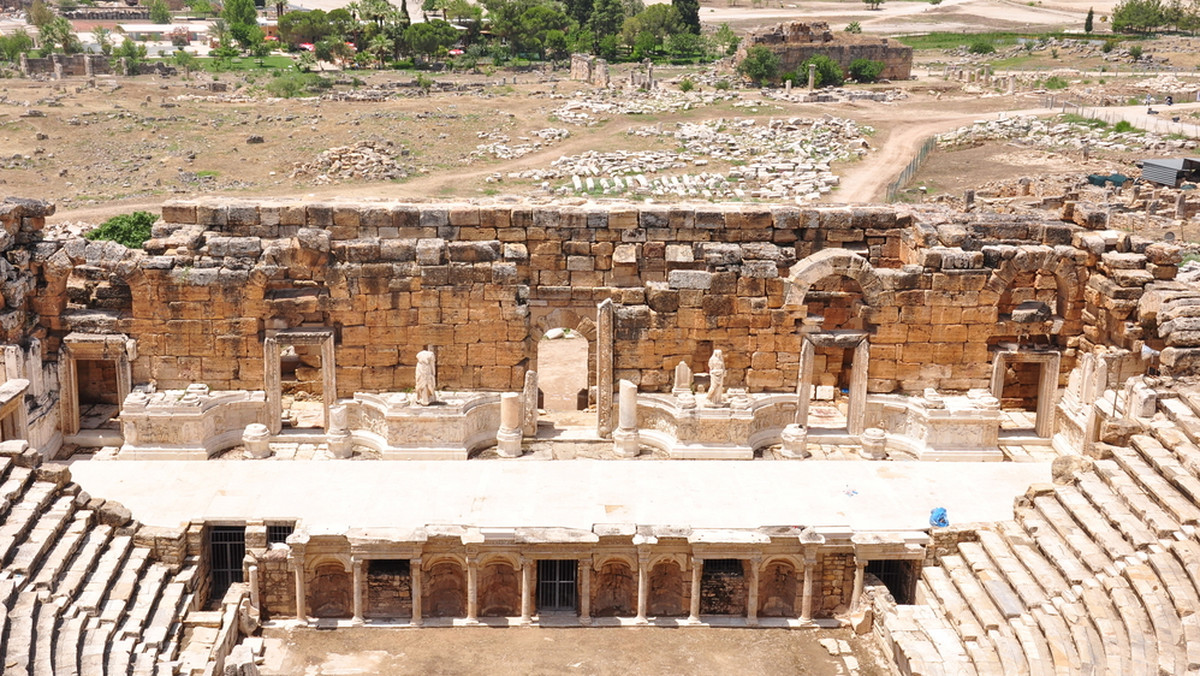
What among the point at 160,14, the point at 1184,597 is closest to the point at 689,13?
the point at 160,14

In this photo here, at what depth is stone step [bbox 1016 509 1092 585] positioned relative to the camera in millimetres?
16625

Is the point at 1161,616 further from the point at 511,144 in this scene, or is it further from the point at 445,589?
the point at 511,144

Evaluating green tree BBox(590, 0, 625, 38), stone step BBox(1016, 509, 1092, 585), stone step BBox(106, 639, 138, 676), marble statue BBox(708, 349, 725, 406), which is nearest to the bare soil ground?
stone step BBox(106, 639, 138, 676)

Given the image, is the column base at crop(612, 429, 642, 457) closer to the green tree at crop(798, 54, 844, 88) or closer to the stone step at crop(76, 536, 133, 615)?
the stone step at crop(76, 536, 133, 615)

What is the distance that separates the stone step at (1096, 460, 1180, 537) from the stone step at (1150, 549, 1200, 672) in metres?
0.58

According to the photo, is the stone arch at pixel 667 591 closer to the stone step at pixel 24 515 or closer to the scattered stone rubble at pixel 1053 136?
the stone step at pixel 24 515

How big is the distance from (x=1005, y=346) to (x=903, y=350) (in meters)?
1.96

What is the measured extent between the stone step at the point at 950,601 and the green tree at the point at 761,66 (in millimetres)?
63722

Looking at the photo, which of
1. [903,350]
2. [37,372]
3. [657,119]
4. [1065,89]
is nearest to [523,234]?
[903,350]

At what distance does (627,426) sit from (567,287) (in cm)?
285

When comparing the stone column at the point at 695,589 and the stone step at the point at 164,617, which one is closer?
the stone step at the point at 164,617

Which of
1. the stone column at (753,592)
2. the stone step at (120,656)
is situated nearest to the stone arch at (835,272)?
the stone column at (753,592)

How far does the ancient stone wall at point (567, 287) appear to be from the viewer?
21828 millimetres

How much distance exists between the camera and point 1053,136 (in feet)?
199
